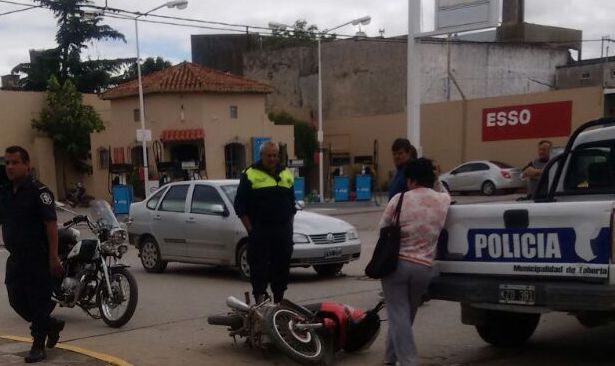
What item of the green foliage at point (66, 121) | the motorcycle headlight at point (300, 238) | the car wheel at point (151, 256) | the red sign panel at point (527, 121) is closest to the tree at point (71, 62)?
the green foliage at point (66, 121)

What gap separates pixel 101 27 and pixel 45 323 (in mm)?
47408

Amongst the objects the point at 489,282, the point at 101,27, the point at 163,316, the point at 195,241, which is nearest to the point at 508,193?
the point at 195,241

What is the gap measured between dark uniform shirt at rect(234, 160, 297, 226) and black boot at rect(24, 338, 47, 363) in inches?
90.3

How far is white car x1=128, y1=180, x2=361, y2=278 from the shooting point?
10812 mm

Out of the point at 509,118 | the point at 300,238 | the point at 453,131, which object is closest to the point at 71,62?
the point at 453,131

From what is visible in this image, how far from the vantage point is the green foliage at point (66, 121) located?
36.2 meters

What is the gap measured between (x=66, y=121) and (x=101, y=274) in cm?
2982

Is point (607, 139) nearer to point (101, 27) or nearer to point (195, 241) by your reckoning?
point (195, 241)

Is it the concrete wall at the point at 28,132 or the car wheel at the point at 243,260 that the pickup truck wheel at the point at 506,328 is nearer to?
the car wheel at the point at 243,260

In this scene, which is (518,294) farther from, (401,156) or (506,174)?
(506,174)

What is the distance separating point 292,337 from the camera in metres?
6.18

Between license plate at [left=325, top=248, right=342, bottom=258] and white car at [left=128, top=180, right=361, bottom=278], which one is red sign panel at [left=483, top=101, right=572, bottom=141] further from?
license plate at [left=325, top=248, right=342, bottom=258]

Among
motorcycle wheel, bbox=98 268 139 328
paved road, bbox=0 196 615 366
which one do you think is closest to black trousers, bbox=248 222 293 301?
paved road, bbox=0 196 615 366

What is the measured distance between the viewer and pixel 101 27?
50.9 meters
